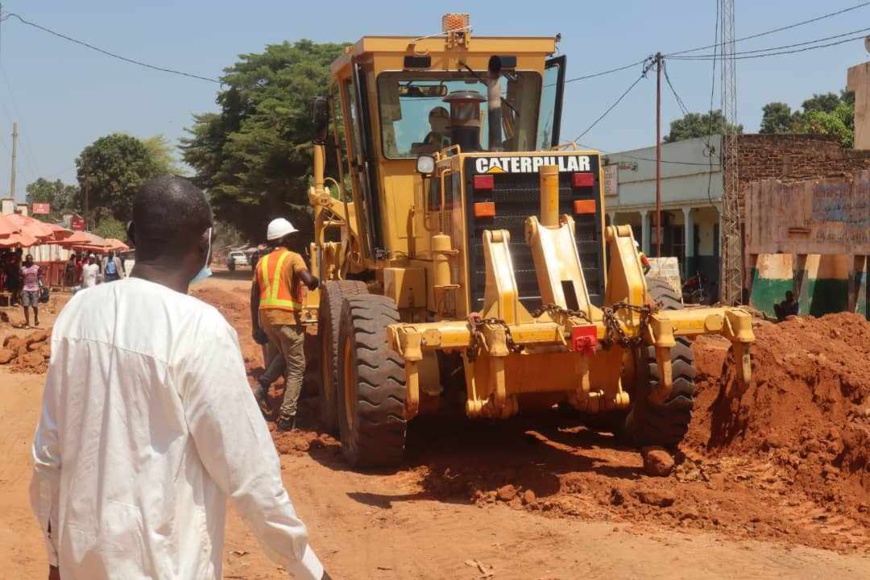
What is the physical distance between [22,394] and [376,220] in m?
5.59

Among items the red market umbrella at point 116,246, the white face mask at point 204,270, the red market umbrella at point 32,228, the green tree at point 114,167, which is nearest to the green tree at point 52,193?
the green tree at point 114,167

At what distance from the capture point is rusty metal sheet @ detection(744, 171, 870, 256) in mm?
22031

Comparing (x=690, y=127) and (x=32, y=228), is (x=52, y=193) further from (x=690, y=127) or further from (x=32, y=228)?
(x=32, y=228)

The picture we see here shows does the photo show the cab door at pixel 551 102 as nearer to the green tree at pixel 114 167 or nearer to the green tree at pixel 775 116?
the green tree at pixel 114 167

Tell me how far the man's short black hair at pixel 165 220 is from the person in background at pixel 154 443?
168mm

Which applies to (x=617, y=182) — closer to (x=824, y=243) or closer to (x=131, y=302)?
(x=824, y=243)

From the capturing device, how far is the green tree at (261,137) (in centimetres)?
4278

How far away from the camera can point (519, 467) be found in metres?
→ 7.95

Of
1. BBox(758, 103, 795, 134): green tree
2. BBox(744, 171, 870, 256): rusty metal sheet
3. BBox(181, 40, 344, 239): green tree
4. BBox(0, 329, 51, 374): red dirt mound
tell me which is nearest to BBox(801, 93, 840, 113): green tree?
BBox(758, 103, 795, 134): green tree

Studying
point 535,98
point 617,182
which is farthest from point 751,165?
point 535,98

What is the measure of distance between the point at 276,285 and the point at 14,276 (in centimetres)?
2220

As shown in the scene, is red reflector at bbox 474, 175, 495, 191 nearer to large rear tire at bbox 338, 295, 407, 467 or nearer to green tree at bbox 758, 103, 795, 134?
large rear tire at bbox 338, 295, 407, 467

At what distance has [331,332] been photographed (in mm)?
9461

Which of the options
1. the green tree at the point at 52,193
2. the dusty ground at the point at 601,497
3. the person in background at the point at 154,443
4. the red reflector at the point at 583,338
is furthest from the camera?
the green tree at the point at 52,193
